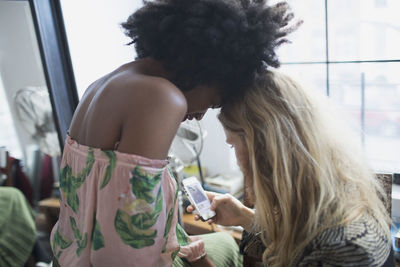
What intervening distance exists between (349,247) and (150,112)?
51 cm

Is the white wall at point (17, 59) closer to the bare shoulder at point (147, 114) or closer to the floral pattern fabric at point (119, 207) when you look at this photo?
the floral pattern fabric at point (119, 207)

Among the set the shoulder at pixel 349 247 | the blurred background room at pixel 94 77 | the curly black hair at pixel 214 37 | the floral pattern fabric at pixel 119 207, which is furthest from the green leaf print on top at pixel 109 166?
the blurred background room at pixel 94 77

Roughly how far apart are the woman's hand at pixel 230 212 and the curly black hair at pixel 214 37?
1.58 ft

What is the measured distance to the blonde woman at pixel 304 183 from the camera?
0.77 m

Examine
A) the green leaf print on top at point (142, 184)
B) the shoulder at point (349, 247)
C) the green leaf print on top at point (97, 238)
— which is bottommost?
the shoulder at point (349, 247)

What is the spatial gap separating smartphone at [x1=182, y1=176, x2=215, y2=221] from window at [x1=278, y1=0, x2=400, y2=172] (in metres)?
0.63

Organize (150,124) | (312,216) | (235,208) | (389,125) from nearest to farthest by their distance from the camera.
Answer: (150,124) < (312,216) < (235,208) < (389,125)

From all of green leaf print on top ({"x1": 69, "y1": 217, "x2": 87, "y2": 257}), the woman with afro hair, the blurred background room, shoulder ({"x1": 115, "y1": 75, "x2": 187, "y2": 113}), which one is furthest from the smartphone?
shoulder ({"x1": 115, "y1": 75, "x2": 187, "y2": 113})

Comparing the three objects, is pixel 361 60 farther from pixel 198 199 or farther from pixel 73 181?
pixel 73 181

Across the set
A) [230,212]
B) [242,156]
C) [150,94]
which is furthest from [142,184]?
[230,212]

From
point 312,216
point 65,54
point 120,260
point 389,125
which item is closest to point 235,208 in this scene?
point 312,216

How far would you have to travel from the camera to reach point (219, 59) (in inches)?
30.1

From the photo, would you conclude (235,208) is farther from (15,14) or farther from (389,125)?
(15,14)

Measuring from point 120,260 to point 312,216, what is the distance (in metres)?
0.43
